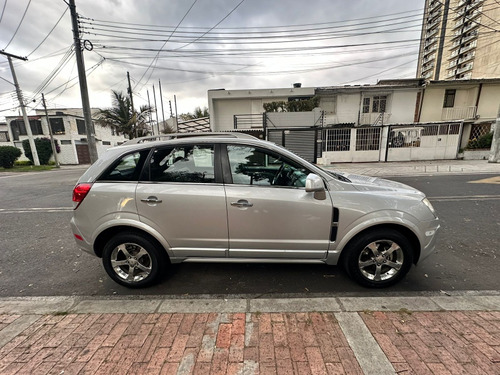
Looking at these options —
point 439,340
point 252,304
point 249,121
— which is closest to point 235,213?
point 252,304

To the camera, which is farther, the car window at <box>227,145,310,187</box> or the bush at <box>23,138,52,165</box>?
the bush at <box>23,138,52,165</box>

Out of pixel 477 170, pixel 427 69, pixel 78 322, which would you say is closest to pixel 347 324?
pixel 78 322

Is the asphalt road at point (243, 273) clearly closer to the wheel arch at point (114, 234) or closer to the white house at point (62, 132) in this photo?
the wheel arch at point (114, 234)

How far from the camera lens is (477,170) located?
10961 mm

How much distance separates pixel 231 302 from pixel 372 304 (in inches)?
57.2

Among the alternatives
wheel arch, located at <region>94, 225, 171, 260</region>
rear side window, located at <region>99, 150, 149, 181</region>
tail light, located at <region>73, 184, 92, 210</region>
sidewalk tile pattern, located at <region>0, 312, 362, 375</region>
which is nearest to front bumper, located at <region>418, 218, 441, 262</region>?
sidewalk tile pattern, located at <region>0, 312, 362, 375</region>

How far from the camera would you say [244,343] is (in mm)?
1857

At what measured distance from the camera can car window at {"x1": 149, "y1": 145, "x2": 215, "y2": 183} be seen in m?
2.54

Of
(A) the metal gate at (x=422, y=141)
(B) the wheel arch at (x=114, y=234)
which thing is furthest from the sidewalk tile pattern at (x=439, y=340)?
(A) the metal gate at (x=422, y=141)

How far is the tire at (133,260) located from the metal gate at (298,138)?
43.3ft

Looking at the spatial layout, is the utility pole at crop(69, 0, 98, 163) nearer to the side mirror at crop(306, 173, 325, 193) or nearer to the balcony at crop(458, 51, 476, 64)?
the side mirror at crop(306, 173, 325, 193)

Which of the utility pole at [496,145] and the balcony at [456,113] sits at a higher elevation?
the balcony at [456,113]

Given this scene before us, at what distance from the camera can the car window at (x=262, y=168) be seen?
2516 millimetres

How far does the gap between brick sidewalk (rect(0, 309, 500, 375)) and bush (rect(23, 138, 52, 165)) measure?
29.6 meters
